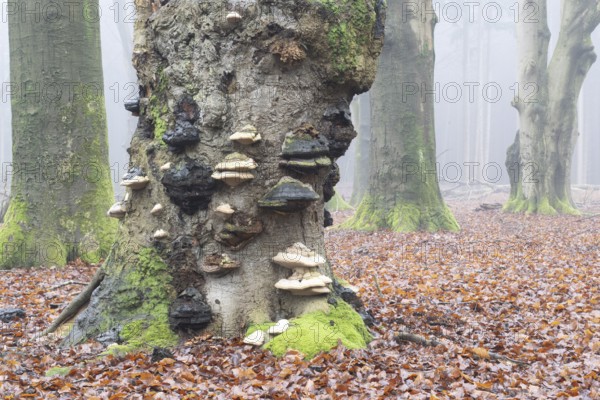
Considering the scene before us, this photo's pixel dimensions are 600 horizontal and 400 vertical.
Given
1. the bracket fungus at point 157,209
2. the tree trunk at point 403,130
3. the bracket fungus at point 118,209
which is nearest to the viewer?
the bracket fungus at point 157,209

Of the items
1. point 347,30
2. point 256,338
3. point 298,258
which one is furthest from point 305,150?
point 256,338

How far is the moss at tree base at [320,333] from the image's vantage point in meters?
4.13

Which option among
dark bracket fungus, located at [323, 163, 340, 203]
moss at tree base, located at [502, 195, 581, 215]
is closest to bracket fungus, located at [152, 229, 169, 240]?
dark bracket fungus, located at [323, 163, 340, 203]

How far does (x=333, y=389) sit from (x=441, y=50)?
7327 centimetres

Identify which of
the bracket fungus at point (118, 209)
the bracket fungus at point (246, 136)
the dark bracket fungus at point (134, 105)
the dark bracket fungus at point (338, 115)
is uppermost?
the dark bracket fungus at point (134, 105)

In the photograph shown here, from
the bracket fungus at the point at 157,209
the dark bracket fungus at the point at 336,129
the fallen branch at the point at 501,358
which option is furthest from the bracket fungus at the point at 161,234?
the fallen branch at the point at 501,358

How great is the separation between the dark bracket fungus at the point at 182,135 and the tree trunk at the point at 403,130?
9.68 meters

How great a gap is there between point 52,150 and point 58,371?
5967 millimetres

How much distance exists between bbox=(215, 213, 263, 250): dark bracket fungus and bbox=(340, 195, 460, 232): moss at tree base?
9.10 m

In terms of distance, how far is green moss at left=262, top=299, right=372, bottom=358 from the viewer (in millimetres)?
4125

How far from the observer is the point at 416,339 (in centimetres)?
479

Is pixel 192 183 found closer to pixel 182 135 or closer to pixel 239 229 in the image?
pixel 182 135

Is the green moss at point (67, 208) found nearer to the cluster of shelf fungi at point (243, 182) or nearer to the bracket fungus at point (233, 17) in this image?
the cluster of shelf fungi at point (243, 182)

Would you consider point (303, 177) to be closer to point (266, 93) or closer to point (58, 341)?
point (266, 93)
